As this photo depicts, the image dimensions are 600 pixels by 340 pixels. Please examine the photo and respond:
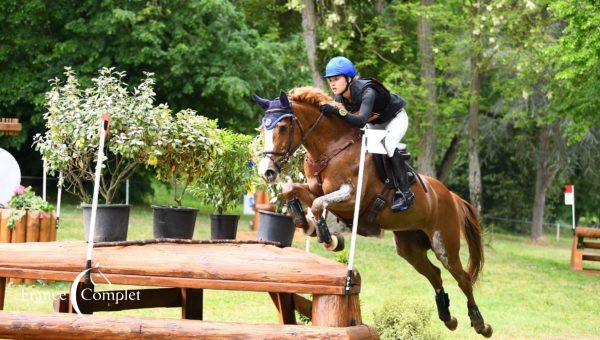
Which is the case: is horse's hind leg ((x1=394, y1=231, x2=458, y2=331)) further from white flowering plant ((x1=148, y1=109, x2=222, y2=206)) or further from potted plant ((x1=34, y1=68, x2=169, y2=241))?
potted plant ((x1=34, y1=68, x2=169, y2=241))

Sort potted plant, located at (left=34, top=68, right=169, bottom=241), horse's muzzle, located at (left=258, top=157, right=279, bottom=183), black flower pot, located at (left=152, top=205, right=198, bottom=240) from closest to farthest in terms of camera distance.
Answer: horse's muzzle, located at (left=258, top=157, right=279, bottom=183) < potted plant, located at (left=34, top=68, right=169, bottom=241) < black flower pot, located at (left=152, top=205, right=198, bottom=240)

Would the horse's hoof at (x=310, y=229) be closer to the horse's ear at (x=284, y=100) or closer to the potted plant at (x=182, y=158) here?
the horse's ear at (x=284, y=100)

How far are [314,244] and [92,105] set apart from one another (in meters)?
10.9

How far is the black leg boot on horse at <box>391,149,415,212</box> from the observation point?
6434 millimetres

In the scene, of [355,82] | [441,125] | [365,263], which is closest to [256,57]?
[441,125]

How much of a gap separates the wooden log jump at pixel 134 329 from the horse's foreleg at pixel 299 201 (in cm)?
111

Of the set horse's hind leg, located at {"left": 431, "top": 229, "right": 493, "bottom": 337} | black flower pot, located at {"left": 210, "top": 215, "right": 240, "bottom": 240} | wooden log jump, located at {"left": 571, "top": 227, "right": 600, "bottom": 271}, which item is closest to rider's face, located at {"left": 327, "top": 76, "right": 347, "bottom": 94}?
horse's hind leg, located at {"left": 431, "top": 229, "right": 493, "bottom": 337}

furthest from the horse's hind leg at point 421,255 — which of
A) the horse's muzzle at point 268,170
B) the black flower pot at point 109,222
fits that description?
the black flower pot at point 109,222

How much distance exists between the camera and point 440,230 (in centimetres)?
726

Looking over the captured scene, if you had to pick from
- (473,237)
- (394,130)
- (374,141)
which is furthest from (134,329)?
(473,237)

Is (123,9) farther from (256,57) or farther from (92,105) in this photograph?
(92,105)

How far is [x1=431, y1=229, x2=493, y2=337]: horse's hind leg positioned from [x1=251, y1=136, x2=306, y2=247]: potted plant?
1.34 meters

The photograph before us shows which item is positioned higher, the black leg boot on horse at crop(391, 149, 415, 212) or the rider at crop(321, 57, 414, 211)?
the rider at crop(321, 57, 414, 211)

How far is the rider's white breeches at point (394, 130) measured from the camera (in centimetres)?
641
